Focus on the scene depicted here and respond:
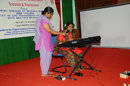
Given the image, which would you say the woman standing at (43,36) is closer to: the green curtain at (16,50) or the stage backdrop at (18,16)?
the stage backdrop at (18,16)

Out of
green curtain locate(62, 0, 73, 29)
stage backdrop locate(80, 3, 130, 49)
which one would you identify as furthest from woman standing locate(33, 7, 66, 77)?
stage backdrop locate(80, 3, 130, 49)

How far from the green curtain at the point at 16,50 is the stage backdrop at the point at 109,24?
258 centimetres

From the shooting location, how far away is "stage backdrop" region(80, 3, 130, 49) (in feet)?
18.9

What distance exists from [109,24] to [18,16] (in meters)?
3.28

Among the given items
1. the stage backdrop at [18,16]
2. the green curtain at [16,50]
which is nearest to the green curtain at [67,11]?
the stage backdrop at [18,16]

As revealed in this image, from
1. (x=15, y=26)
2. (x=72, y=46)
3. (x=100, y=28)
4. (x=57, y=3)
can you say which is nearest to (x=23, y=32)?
(x=15, y=26)

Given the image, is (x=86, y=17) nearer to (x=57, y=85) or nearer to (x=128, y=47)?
(x=128, y=47)

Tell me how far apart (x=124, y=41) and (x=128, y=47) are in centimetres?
25

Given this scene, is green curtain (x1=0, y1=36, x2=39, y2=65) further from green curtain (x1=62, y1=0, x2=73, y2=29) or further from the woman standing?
the woman standing

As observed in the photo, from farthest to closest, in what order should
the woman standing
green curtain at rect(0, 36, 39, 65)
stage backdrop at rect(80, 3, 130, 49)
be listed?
stage backdrop at rect(80, 3, 130, 49), green curtain at rect(0, 36, 39, 65), the woman standing

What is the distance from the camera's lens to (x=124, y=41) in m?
5.85

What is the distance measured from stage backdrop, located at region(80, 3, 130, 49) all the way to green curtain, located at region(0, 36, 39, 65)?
2.58 m

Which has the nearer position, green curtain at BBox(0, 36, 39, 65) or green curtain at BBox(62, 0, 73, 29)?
green curtain at BBox(0, 36, 39, 65)

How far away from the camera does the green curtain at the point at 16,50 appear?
4613 millimetres
